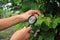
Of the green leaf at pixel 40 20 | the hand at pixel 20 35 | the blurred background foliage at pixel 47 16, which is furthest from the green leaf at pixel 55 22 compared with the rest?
the hand at pixel 20 35

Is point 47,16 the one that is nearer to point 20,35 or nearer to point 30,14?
point 30,14

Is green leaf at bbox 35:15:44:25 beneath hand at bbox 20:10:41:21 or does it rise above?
beneath

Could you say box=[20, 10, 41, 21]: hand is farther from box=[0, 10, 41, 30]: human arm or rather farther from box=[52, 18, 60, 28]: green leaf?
box=[52, 18, 60, 28]: green leaf

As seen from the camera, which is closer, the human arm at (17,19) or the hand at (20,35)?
the hand at (20,35)

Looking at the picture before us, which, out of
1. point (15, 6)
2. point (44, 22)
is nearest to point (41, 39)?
point (44, 22)

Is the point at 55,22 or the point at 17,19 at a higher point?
the point at 17,19

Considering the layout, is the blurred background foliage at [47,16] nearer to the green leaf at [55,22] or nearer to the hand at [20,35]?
the green leaf at [55,22]

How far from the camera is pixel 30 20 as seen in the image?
6.53 feet

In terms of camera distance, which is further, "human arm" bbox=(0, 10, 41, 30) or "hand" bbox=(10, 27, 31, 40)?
"human arm" bbox=(0, 10, 41, 30)

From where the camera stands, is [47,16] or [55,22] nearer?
[55,22]

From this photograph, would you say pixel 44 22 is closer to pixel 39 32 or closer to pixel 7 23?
pixel 39 32

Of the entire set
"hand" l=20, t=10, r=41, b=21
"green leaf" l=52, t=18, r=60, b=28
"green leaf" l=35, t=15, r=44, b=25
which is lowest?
"green leaf" l=52, t=18, r=60, b=28

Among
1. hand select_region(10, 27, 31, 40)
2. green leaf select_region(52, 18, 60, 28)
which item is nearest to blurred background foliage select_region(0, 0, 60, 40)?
green leaf select_region(52, 18, 60, 28)

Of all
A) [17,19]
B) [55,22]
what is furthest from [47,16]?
[17,19]
